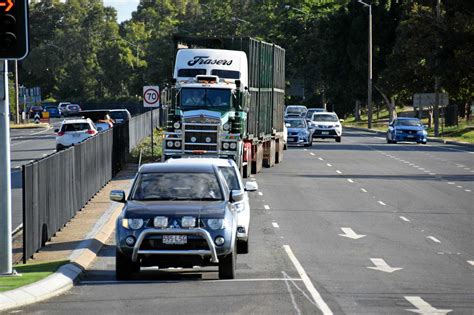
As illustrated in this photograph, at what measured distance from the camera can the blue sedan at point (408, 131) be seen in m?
65.2

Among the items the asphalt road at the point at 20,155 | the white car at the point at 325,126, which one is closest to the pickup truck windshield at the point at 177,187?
the asphalt road at the point at 20,155

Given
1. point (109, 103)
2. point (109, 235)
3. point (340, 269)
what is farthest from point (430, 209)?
point (109, 103)

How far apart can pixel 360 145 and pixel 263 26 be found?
74553 mm

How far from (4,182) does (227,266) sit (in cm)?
338

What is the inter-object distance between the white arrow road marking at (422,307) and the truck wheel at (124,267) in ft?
13.1

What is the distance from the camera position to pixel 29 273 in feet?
54.8

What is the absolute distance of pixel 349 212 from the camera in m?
27.7

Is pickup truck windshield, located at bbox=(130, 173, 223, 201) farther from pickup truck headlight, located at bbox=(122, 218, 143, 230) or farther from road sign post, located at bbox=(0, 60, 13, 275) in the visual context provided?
road sign post, located at bbox=(0, 60, 13, 275)

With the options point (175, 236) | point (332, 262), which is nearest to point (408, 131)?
point (332, 262)

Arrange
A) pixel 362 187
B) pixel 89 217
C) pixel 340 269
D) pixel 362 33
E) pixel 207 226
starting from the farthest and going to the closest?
pixel 362 33, pixel 362 187, pixel 89 217, pixel 340 269, pixel 207 226

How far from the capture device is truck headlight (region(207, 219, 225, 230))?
1630 centimetres

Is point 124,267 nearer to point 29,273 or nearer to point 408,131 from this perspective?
point 29,273

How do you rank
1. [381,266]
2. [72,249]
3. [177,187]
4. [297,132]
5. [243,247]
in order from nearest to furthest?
[177,187]
[381,266]
[243,247]
[72,249]
[297,132]

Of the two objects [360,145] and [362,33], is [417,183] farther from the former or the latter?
[362,33]
